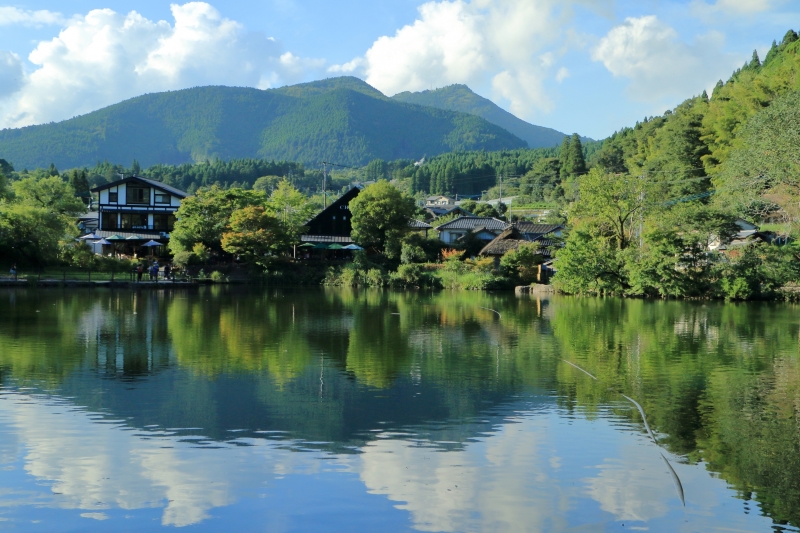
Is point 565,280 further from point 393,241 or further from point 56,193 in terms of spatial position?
point 56,193

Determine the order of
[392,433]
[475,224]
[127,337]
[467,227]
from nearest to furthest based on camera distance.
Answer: [392,433] < [127,337] < [467,227] < [475,224]

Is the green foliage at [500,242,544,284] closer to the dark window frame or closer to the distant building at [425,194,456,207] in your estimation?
the dark window frame

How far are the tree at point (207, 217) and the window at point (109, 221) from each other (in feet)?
29.4

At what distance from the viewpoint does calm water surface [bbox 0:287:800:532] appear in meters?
6.61

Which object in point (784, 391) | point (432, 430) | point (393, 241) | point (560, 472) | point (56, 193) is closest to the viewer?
point (560, 472)

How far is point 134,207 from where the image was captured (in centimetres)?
5716

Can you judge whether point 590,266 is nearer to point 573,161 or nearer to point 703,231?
point 703,231

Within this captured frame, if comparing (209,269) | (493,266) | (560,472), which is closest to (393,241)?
(493,266)

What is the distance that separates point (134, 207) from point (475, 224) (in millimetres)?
26995

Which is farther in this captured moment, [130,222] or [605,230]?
[130,222]

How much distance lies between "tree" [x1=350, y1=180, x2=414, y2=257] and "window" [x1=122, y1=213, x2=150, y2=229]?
16.8m

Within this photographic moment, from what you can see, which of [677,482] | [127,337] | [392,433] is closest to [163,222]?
[127,337]

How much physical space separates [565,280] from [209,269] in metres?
22.7

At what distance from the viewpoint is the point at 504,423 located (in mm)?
9617
